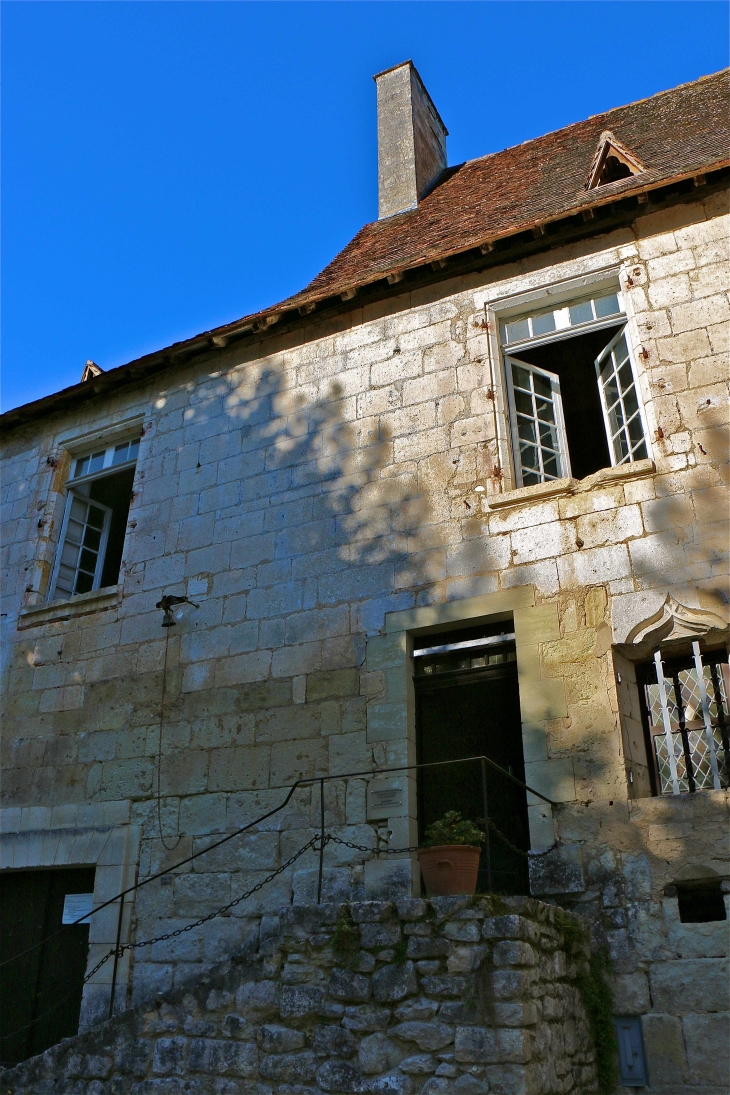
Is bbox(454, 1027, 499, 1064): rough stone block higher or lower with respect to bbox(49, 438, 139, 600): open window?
lower

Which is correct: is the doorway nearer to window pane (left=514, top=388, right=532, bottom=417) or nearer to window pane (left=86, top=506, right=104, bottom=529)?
window pane (left=514, top=388, right=532, bottom=417)

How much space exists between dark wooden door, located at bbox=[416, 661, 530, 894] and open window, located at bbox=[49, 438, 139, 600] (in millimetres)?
3814

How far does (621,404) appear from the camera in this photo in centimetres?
656

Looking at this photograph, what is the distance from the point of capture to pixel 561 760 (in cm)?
545

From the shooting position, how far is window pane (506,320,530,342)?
23.2 ft

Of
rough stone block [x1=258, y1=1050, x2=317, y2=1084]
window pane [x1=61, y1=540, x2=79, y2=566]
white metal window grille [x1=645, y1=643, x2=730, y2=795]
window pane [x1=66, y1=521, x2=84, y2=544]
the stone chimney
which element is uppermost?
the stone chimney

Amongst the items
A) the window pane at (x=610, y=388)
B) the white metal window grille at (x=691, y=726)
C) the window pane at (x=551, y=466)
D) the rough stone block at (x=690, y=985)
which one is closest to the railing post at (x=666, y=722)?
the white metal window grille at (x=691, y=726)

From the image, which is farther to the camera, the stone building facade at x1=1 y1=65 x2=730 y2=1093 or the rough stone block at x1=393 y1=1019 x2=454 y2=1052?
the stone building facade at x1=1 y1=65 x2=730 y2=1093

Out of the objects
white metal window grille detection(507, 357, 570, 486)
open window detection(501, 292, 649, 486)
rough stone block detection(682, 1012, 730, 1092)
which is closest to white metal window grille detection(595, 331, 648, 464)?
open window detection(501, 292, 649, 486)

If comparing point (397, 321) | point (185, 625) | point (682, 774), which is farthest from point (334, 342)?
point (682, 774)

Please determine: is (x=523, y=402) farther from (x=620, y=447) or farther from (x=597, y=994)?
(x=597, y=994)

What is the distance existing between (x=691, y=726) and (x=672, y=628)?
590 mm

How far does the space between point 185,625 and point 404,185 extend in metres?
5.70

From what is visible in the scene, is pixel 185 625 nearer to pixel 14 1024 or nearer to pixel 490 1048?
pixel 14 1024
